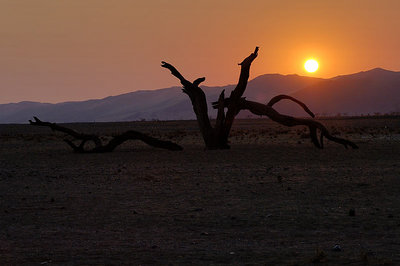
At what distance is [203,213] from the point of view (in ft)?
43.5

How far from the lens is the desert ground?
32.0 ft

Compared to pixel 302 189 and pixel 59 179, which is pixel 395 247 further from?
pixel 59 179

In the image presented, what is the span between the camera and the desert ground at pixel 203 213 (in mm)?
9742

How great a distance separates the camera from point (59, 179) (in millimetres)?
20109

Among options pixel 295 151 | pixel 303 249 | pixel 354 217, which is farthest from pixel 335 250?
pixel 295 151

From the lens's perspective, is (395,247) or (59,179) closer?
(395,247)

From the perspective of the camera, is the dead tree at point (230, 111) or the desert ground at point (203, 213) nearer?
the desert ground at point (203, 213)

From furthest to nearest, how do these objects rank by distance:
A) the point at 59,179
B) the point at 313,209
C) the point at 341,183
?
1. the point at 59,179
2. the point at 341,183
3. the point at 313,209

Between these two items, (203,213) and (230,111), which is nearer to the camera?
(203,213)

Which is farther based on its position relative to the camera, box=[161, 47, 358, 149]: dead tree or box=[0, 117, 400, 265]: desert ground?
box=[161, 47, 358, 149]: dead tree

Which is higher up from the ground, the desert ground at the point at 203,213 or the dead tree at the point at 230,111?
the dead tree at the point at 230,111

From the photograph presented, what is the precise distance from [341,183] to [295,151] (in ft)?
39.7

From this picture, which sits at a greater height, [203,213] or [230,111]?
[230,111]

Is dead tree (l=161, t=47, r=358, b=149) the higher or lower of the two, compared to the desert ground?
higher
